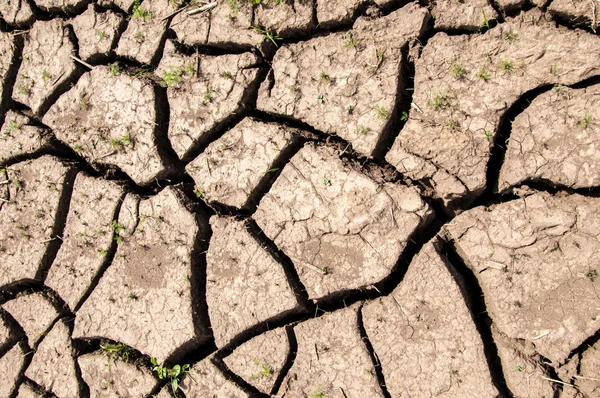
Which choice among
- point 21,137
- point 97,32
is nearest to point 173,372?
point 21,137

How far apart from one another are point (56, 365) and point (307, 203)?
1.46 m

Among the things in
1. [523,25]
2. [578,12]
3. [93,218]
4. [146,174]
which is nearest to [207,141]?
[146,174]

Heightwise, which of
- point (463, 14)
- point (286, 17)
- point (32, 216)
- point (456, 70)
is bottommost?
point (32, 216)

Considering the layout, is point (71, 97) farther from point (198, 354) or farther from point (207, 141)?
point (198, 354)

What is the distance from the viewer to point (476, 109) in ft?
7.09

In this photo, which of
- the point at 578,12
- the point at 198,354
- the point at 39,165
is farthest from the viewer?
the point at 39,165

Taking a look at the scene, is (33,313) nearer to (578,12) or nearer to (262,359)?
(262,359)

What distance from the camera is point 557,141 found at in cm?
204

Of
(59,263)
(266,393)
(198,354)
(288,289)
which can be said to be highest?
(59,263)

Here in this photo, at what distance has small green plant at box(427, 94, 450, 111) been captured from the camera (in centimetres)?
222

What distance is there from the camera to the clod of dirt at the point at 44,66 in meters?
2.93

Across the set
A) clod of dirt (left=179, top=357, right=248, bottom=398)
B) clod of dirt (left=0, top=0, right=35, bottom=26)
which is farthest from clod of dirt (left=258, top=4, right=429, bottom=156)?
clod of dirt (left=0, top=0, right=35, bottom=26)

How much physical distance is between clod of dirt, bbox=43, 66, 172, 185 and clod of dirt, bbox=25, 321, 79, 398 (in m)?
0.83

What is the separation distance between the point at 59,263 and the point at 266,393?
4.09 feet
